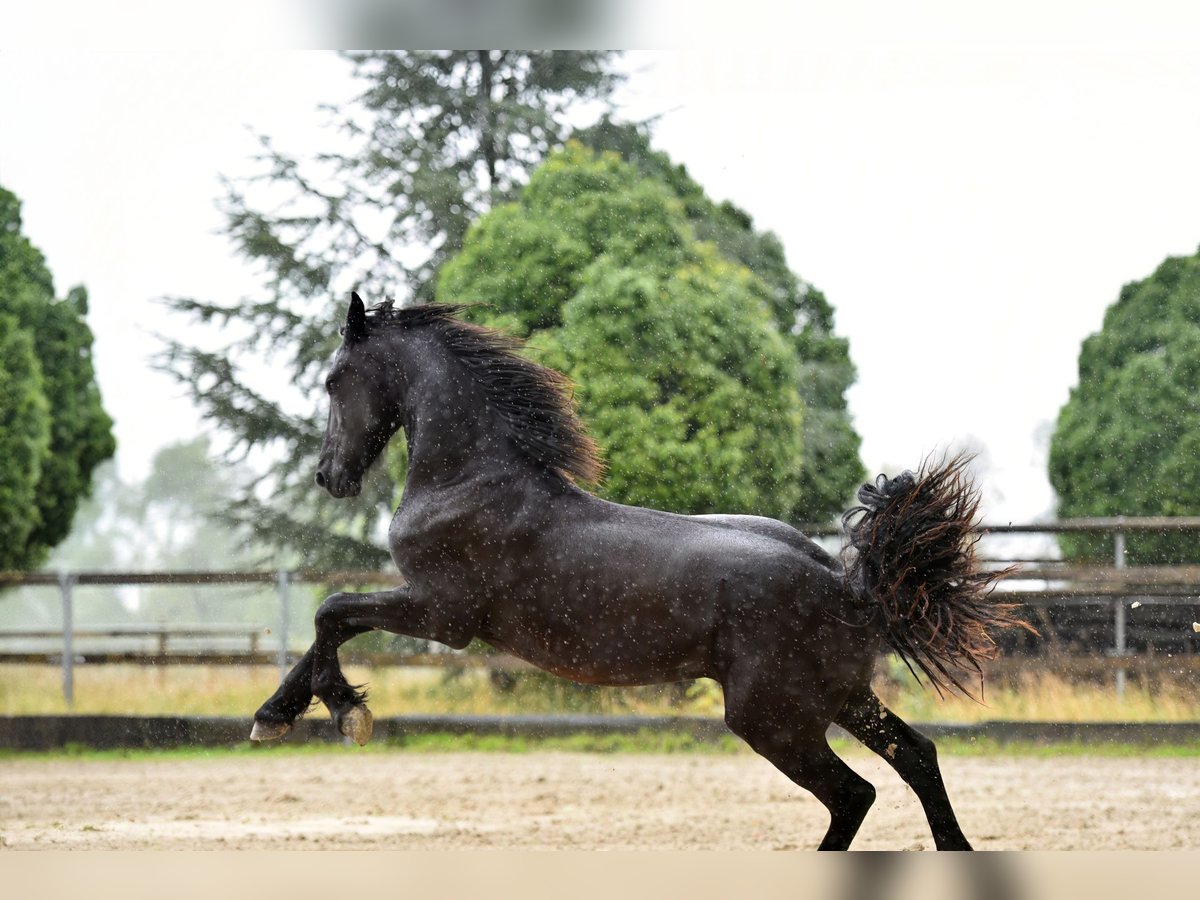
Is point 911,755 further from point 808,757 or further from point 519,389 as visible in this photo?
point 519,389

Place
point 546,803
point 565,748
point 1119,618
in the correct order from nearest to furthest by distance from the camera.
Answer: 1. point 546,803
2. point 565,748
3. point 1119,618

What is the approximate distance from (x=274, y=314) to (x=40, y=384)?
219cm

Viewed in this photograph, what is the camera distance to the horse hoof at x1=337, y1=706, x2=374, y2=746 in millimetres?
→ 3496

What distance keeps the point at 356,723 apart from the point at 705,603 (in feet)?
3.30

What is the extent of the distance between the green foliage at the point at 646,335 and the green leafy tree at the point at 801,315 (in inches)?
67.2

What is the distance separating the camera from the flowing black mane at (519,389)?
3.74 m

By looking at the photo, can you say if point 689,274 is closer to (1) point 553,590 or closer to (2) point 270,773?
(2) point 270,773

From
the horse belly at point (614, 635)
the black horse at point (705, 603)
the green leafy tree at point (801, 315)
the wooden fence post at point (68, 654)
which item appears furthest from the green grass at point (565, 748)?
the horse belly at point (614, 635)

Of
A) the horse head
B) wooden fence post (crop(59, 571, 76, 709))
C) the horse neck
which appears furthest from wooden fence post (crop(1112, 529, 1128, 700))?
wooden fence post (crop(59, 571, 76, 709))

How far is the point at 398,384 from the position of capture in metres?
3.82

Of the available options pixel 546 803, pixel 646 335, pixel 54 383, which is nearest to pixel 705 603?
pixel 546 803

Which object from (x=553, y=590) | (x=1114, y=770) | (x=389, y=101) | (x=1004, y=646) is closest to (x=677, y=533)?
(x=553, y=590)

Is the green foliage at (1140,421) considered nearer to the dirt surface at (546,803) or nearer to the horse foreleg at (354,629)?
the dirt surface at (546,803)

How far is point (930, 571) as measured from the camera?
3521mm
